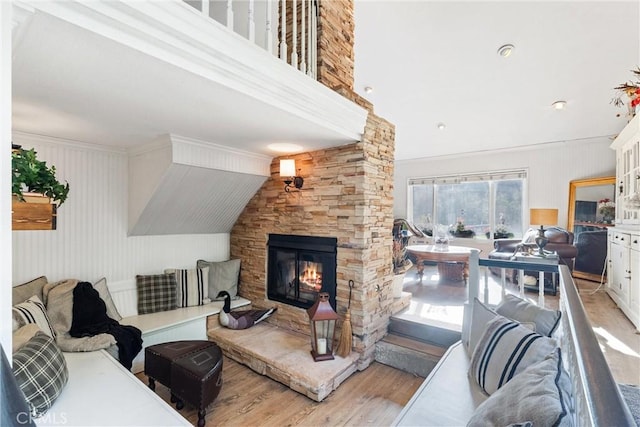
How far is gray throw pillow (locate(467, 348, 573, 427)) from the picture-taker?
32.6 inches

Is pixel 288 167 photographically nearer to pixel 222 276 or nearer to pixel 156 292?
pixel 222 276

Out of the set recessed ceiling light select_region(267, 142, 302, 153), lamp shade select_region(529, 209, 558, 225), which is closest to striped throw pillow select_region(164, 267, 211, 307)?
recessed ceiling light select_region(267, 142, 302, 153)

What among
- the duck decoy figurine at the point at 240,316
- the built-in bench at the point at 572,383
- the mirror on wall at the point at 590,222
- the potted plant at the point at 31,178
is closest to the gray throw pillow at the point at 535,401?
the built-in bench at the point at 572,383

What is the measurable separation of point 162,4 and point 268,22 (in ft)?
2.36

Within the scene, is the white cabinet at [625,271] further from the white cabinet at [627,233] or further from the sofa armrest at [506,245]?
the sofa armrest at [506,245]

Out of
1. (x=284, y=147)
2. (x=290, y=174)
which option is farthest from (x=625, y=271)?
(x=284, y=147)

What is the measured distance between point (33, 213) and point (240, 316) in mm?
2152

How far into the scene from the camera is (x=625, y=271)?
3377mm

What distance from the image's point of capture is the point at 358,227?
2652mm

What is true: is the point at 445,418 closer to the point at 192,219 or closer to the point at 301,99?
the point at 301,99

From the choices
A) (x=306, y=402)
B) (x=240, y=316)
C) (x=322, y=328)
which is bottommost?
(x=306, y=402)

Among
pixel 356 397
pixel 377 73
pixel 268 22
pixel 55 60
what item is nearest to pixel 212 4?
pixel 377 73

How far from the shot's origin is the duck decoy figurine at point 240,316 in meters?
3.14

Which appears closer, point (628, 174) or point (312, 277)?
point (312, 277)
